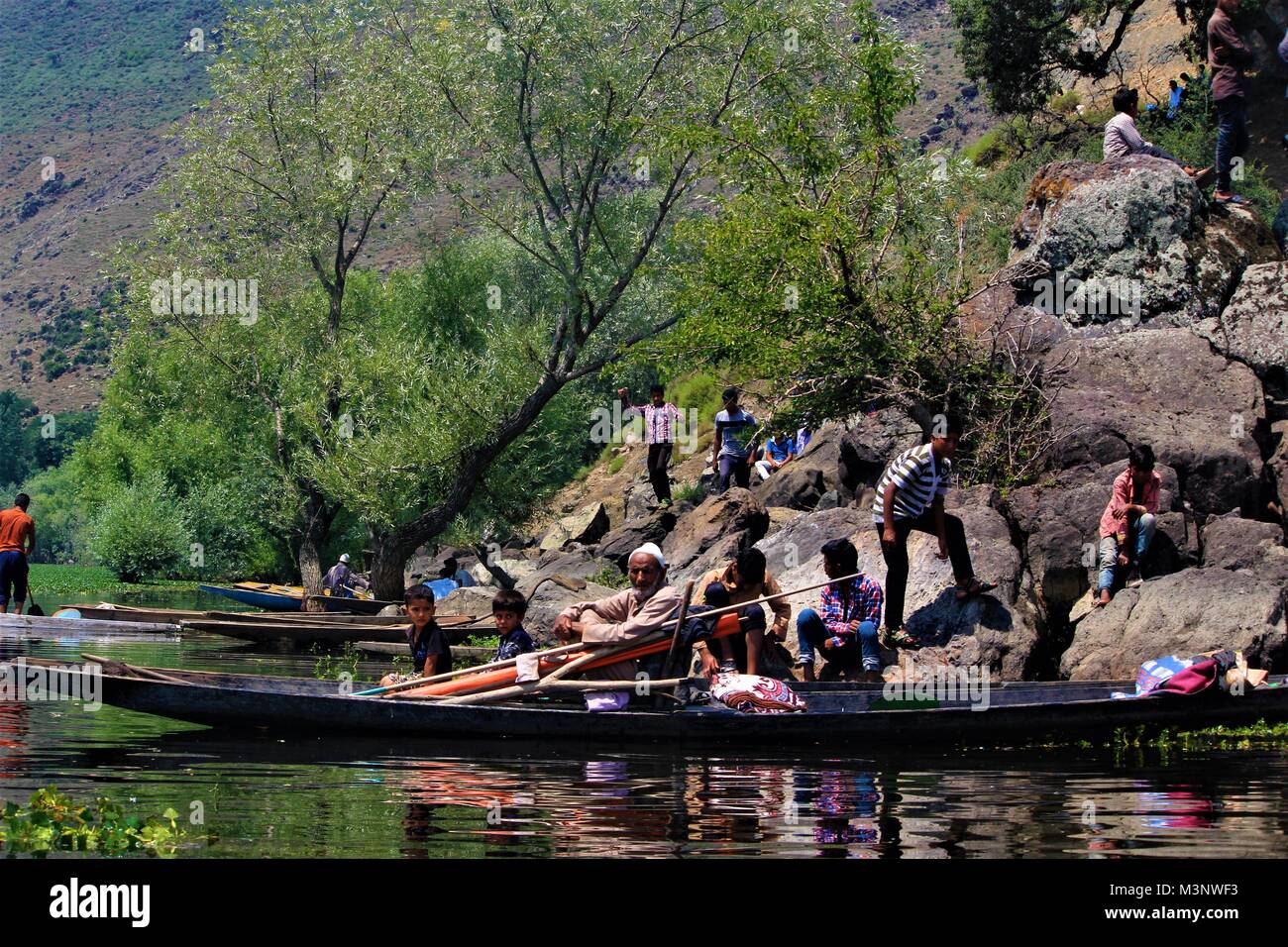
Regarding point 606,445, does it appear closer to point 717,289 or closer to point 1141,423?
point 717,289

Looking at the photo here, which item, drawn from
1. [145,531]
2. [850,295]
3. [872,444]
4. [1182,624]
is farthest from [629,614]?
[145,531]

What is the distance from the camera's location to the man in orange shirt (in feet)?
71.6

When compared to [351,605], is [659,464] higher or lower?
higher

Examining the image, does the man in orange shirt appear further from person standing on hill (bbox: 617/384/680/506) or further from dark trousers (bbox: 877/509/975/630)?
dark trousers (bbox: 877/509/975/630)

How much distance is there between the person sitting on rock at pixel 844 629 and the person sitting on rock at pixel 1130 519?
2.91 meters

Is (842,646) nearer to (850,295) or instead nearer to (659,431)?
(850,295)

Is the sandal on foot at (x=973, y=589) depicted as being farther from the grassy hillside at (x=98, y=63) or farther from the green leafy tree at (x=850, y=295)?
the grassy hillside at (x=98, y=63)

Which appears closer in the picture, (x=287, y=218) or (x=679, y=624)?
(x=679, y=624)

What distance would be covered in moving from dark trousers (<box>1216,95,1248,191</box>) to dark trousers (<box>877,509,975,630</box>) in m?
8.85

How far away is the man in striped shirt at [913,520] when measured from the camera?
48.0 ft

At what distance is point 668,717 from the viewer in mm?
12258

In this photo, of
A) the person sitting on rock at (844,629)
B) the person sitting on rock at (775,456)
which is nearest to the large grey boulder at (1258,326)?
the person sitting on rock at (844,629)

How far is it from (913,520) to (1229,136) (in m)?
9.46

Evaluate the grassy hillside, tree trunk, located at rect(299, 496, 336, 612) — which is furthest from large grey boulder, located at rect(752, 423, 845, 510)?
the grassy hillside
